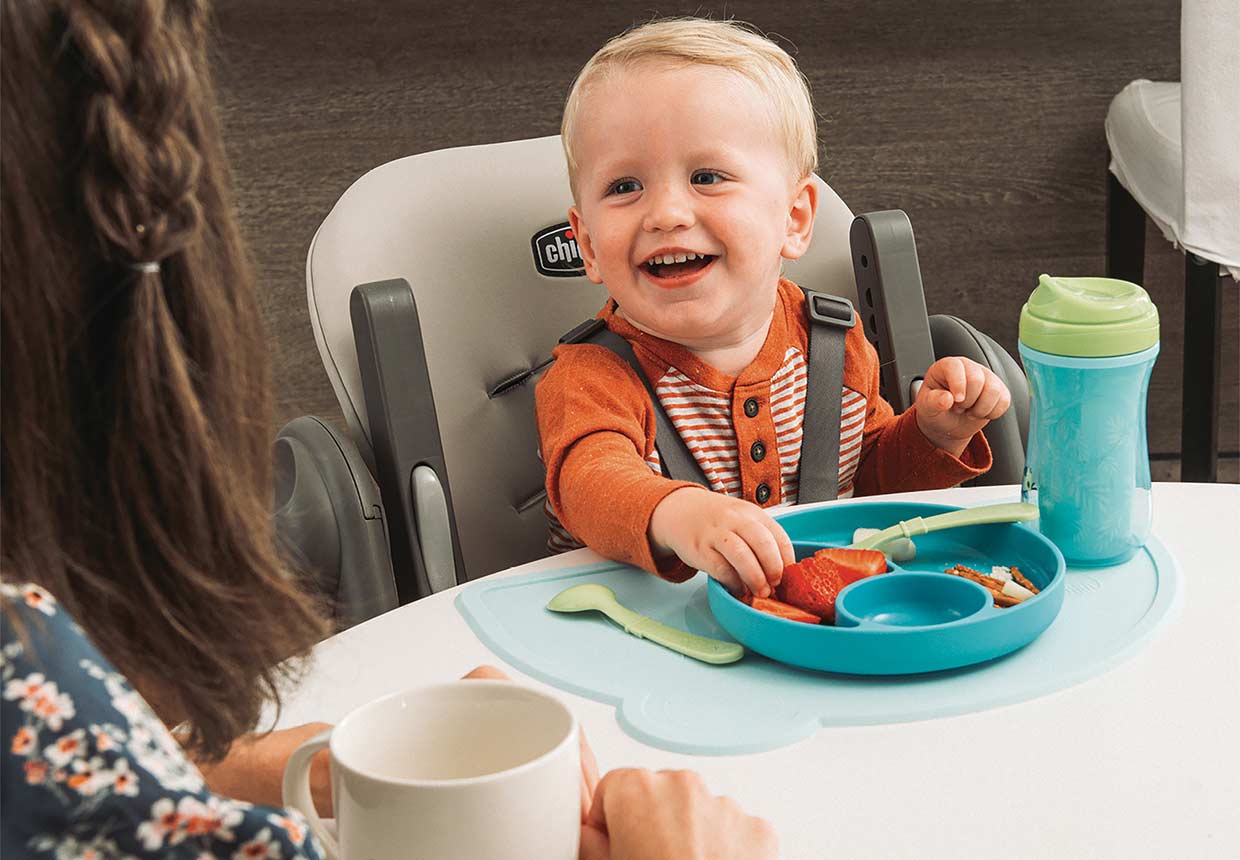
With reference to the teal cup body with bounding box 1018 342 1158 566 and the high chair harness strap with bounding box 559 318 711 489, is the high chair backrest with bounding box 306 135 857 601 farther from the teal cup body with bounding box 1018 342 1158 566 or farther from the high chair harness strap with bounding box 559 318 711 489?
the teal cup body with bounding box 1018 342 1158 566

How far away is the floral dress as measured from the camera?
0.37m

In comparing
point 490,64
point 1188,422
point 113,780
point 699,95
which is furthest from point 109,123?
point 1188,422

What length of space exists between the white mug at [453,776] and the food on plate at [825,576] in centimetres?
32

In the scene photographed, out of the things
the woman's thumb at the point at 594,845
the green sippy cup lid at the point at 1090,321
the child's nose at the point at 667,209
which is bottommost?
the woman's thumb at the point at 594,845

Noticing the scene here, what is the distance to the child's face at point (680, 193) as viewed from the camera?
1111 millimetres

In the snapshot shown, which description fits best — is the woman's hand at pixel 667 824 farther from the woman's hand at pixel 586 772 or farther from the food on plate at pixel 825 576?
the food on plate at pixel 825 576

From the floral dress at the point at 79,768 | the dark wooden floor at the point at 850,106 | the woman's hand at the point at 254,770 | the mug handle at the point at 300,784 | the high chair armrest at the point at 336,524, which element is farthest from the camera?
the dark wooden floor at the point at 850,106

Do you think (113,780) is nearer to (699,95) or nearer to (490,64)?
(699,95)

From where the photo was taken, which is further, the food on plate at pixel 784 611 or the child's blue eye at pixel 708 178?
the child's blue eye at pixel 708 178

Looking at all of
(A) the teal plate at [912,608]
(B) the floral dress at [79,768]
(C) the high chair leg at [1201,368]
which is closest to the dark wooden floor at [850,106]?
(C) the high chair leg at [1201,368]

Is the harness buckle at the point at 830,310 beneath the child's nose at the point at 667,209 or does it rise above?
beneath

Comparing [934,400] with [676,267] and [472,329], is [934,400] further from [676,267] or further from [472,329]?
[472,329]

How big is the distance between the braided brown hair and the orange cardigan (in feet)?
1.56

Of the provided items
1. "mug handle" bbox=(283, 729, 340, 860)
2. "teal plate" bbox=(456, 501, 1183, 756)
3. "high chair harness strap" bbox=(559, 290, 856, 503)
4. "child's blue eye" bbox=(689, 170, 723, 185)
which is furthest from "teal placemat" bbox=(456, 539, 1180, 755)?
"child's blue eye" bbox=(689, 170, 723, 185)
